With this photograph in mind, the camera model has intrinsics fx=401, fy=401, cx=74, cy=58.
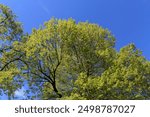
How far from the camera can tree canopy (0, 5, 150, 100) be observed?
3662cm

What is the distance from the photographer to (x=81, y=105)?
16.6 metres

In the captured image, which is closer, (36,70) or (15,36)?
(36,70)

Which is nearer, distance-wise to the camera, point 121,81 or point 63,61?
point 121,81

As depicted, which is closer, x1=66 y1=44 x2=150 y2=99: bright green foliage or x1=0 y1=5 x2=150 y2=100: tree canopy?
x1=66 y1=44 x2=150 y2=99: bright green foliage

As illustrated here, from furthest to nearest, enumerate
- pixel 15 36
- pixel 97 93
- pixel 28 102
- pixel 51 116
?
pixel 15 36
pixel 97 93
pixel 28 102
pixel 51 116

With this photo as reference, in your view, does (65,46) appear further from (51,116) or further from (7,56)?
(51,116)

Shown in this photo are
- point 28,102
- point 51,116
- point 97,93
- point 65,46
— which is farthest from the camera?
point 65,46

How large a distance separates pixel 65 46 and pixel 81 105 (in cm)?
2233

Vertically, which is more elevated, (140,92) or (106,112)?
(140,92)

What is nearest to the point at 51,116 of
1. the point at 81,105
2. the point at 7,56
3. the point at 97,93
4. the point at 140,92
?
the point at 81,105

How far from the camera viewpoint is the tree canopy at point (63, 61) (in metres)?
36.6

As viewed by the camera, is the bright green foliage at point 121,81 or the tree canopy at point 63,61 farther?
the tree canopy at point 63,61

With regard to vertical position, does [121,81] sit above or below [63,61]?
below

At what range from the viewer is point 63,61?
39562mm
